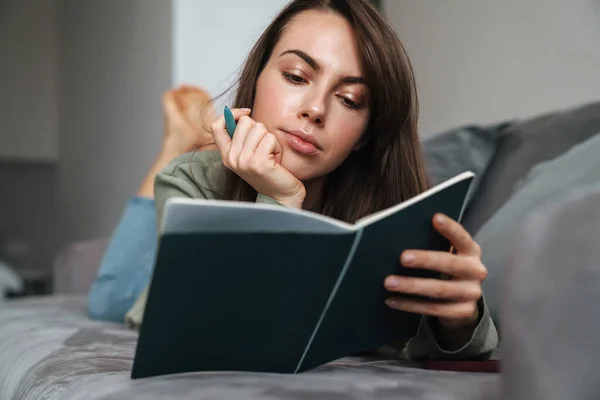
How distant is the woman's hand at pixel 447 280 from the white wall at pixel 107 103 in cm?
242

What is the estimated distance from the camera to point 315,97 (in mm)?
992

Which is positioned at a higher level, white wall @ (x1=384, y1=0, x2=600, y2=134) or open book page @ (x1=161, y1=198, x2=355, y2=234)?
white wall @ (x1=384, y1=0, x2=600, y2=134)

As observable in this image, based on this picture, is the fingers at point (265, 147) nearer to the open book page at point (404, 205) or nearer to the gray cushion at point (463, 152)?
the open book page at point (404, 205)

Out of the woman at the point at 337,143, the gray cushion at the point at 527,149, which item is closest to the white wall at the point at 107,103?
the gray cushion at the point at 527,149

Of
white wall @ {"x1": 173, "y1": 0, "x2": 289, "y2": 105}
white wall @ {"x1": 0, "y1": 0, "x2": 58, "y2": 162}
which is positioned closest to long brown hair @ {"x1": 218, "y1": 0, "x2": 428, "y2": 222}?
white wall @ {"x1": 173, "y1": 0, "x2": 289, "y2": 105}

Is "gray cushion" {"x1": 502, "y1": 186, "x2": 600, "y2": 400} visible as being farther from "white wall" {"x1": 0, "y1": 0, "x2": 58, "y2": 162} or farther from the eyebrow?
"white wall" {"x1": 0, "y1": 0, "x2": 58, "y2": 162}

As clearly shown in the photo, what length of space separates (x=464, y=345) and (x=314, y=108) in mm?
364

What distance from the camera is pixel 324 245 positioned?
660mm

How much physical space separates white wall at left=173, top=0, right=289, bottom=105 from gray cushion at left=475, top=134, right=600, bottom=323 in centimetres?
189

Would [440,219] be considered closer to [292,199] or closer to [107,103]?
[292,199]

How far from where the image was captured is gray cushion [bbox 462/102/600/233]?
1.32 m

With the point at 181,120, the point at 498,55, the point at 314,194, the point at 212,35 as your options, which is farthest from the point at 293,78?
the point at 212,35

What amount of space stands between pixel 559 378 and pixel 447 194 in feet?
0.91

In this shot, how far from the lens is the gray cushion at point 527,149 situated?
132 centimetres
